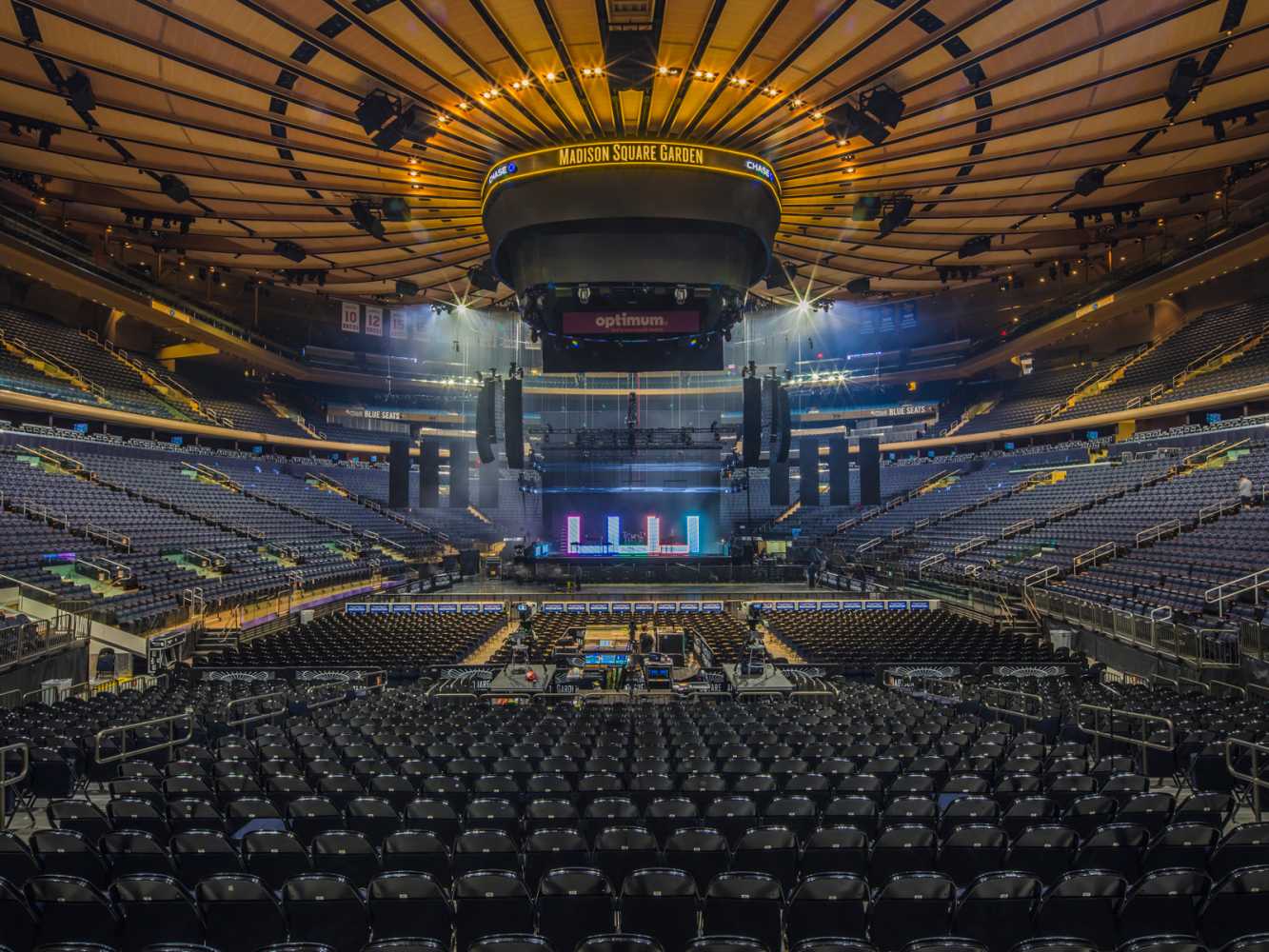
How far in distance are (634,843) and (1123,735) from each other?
7.34 meters

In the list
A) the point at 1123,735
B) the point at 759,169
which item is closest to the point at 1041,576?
the point at 1123,735

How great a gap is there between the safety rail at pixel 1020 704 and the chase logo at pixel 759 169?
33.3 ft

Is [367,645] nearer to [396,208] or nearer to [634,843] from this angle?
[396,208]

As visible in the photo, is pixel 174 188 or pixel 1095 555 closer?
pixel 174 188

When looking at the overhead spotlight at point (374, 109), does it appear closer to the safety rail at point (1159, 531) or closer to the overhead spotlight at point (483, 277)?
the overhead spotlight at point (483, 277)

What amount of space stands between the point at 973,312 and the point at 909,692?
35.6 meters

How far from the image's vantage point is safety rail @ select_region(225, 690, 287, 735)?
10383 millimetres

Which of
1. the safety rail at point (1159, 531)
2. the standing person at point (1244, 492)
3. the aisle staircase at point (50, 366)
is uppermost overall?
the aisle staircase at point (50, 366)

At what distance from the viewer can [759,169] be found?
45.2ft

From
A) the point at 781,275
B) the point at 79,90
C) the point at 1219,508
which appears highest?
the point at 781,275

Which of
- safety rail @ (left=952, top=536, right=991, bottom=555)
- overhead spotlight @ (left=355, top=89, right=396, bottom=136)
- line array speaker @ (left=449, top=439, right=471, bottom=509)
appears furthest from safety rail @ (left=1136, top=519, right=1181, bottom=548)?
overhead spotlight @ (left=355, top=89, right=396, bottom=136)

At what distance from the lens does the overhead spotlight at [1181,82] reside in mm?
10875

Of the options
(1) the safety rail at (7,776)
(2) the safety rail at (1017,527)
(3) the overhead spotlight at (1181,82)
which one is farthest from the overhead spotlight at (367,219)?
(2) the safety rail at (1017,527)

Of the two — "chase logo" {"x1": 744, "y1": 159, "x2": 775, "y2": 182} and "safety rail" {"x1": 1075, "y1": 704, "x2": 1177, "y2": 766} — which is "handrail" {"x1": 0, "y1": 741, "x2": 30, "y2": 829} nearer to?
"safety rail" {"x1": 1075, "y1": 704, "x2": 1177, "y2": 766}
